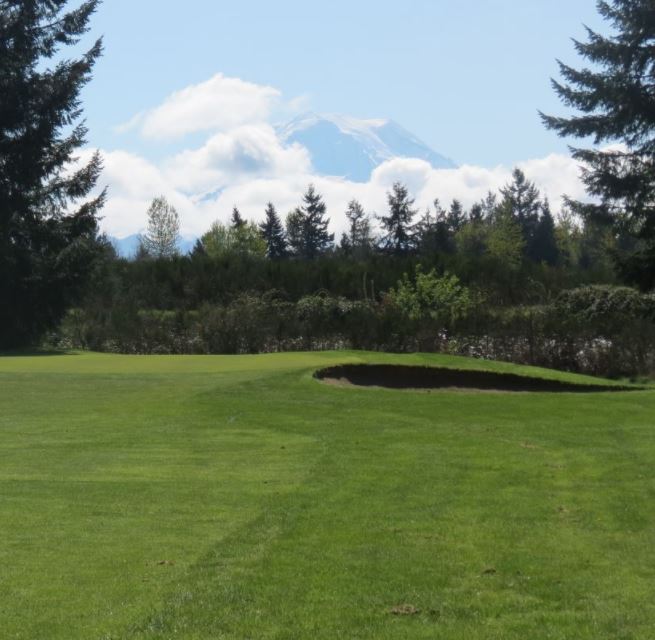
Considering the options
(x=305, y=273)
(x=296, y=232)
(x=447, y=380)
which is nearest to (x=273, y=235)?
(x=296, y=232)

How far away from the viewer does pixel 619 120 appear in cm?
3316

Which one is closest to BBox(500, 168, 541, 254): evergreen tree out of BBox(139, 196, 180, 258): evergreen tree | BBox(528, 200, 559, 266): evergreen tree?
BBox(528, 200, 559, 266): evergreen tree

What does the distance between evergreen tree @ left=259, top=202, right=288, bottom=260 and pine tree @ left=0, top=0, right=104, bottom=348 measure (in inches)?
1972

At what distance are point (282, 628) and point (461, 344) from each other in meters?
26.2

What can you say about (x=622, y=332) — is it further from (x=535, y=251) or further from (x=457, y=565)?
(x=535, y=251)

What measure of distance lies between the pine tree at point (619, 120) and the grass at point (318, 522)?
18780 millimetres

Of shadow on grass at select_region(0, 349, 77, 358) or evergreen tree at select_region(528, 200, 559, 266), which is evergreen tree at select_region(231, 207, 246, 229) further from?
shadow on grass at select_region(0, 349, 77, 358)

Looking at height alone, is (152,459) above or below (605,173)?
below

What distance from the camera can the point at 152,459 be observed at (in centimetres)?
1095

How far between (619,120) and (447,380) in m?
15.8

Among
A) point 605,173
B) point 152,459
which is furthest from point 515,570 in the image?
point 605,173

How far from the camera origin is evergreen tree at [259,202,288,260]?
9012cm

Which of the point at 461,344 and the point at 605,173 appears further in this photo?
the point at 605,173

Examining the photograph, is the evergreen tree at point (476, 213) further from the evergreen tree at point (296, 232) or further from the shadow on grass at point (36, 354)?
the shadow on grass at point (36, 354)
